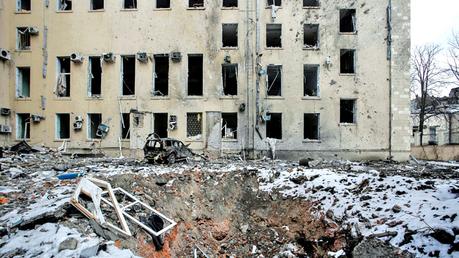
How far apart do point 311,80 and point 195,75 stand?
8103 millimetres

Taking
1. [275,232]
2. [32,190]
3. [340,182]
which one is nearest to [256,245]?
[275,232]

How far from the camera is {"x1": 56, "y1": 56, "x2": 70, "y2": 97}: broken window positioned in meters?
20.8

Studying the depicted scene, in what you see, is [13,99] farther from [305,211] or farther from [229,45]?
[305,211]

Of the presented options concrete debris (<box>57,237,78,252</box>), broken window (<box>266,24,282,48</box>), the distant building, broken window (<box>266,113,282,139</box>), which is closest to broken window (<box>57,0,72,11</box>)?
broken window (<box>266,24,282,48</box>)

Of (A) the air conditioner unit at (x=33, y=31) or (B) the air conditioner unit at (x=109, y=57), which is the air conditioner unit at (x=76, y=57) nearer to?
(B) the air conditioner unit at (x=109, y=57)

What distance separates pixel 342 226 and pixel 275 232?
2.06 meters

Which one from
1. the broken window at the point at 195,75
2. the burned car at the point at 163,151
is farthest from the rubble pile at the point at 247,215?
the broken window at the point at 195,75

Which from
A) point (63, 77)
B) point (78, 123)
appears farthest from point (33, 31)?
point (78, 123)

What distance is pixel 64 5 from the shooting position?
69.7 ft

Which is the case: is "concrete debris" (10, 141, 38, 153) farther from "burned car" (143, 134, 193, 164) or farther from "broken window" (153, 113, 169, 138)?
"burned car" (143, 134, 193, 164)

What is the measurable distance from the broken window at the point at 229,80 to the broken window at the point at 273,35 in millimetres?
3310

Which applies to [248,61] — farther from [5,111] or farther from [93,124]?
[5,111]

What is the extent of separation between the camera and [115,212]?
21.9 feet

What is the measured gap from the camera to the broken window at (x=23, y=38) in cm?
2093
